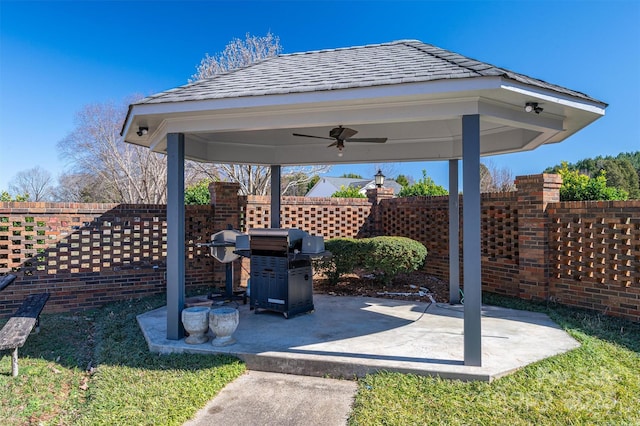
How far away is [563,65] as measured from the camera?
66.7ft

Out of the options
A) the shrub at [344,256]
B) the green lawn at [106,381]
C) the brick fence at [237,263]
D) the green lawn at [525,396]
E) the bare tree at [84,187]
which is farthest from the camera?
the bare tree at [84,187]

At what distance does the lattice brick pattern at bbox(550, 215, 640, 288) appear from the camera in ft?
17.3

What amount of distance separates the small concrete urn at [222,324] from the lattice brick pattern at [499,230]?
504 centimetres

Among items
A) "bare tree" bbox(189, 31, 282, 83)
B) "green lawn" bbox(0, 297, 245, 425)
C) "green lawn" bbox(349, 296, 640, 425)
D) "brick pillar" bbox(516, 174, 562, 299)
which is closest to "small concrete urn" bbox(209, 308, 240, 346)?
"green lawn" bbox(0, 297, 245, 425)

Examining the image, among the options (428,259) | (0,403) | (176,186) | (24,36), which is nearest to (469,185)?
(176,186)

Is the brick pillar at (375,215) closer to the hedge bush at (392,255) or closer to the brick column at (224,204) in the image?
the hedge bush at (392,255)

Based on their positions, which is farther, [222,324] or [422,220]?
[422,220]

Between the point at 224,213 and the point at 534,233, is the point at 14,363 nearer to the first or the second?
the point at 224,213

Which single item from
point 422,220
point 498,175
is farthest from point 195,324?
point 498,175

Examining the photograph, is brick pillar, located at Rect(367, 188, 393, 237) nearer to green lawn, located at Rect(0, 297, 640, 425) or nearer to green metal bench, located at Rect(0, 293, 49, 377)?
green lawn, located at Rect(0, 297, 640, 425)

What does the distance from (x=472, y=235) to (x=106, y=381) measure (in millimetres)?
3667

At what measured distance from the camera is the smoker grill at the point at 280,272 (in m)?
5.25

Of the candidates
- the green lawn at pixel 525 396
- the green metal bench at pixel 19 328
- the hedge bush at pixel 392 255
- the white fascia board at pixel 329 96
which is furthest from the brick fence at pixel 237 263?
the white fascia board at pixel 329 96

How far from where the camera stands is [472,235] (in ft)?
11.9
